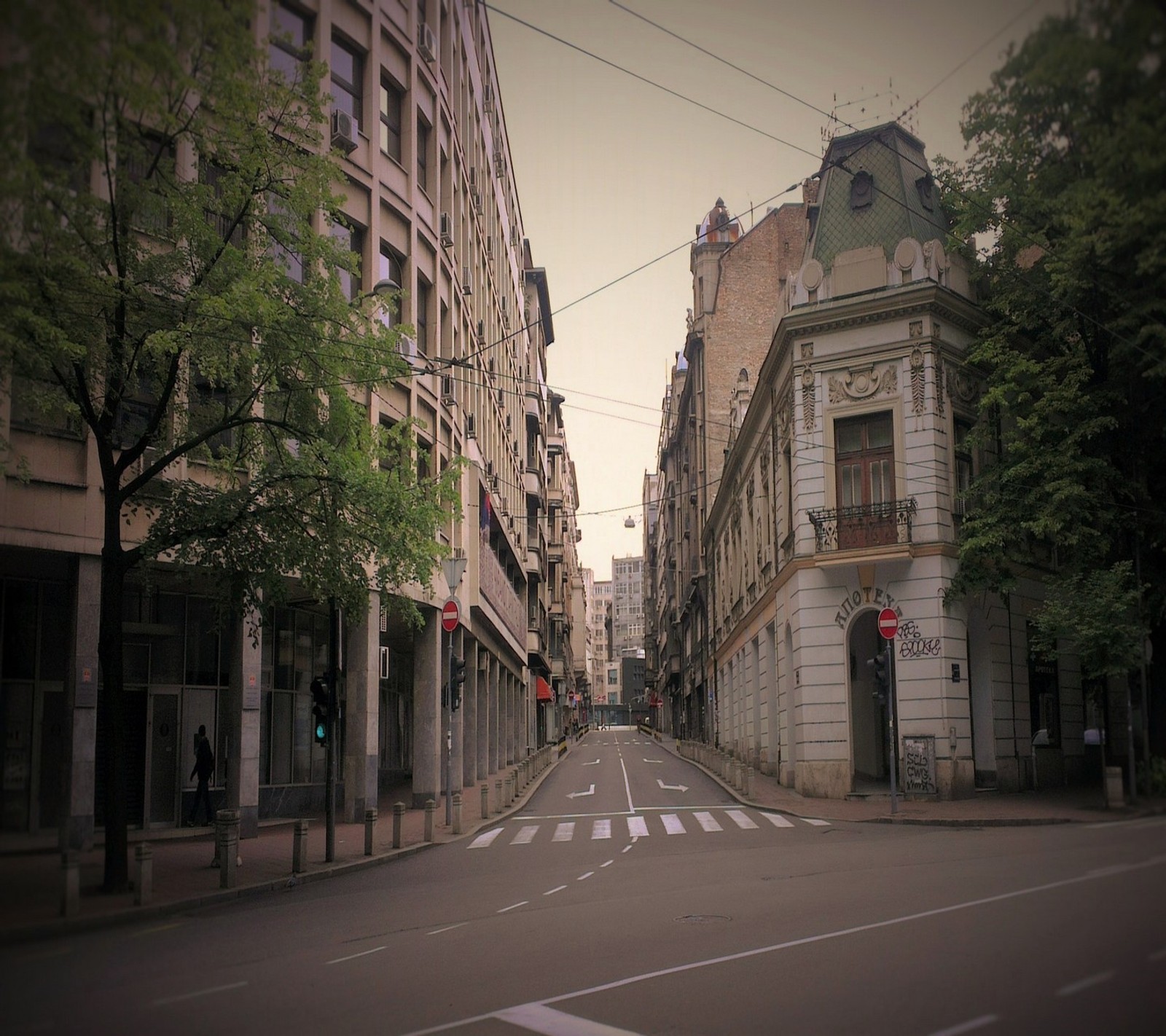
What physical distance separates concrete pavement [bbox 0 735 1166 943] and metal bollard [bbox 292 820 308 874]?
0.16 metres

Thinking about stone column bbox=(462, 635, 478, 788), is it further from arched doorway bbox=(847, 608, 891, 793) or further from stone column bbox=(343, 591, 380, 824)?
arched doorway bbox=(847, 608, 891, 793)

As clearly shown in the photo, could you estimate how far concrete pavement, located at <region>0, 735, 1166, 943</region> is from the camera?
16.4 feet

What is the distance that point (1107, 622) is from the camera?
20.0ft

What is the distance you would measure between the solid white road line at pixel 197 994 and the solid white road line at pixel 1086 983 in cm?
415

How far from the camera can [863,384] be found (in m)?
30.5

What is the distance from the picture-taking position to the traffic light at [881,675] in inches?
1003

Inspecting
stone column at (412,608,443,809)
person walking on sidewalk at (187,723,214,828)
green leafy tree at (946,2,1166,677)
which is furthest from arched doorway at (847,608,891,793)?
green leafy tree at (946,2,1166,677)

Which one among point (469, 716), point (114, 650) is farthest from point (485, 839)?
point (469, 716)

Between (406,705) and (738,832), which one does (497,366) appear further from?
(738,832)

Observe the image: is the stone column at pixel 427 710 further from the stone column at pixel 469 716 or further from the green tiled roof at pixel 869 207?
the green tiled roof at pixel 869 207

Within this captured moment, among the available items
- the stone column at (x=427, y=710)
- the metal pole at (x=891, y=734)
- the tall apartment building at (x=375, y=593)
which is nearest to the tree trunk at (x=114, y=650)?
the tall apartment building at (x=375, y=593)

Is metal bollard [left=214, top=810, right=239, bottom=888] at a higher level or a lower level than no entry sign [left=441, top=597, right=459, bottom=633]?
lower

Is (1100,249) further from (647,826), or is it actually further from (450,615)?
(450,615)

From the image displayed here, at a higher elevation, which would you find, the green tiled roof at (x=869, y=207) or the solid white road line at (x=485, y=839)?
the green tiled roof at (x=869, y=207)
